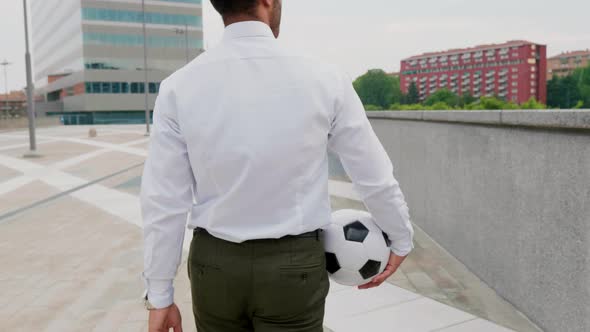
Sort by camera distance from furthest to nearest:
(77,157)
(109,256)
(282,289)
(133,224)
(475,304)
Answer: (77,157)
(133,224)
(109,256)
(475,304)
(282,289)

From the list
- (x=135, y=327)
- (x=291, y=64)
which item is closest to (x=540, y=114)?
(x=291, y=64)

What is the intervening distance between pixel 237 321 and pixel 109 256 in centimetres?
470

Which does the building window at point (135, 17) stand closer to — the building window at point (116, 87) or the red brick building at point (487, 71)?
the building window at point (116, 87)

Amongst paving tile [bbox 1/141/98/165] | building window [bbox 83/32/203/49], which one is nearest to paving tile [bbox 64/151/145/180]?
paving tile [bbox 1/141/98/165]

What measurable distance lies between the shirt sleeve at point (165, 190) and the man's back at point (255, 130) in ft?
0.16

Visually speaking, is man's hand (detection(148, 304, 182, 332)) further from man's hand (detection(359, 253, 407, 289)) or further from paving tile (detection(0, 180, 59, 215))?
paving tile (detection(0, 180, 59, 215))

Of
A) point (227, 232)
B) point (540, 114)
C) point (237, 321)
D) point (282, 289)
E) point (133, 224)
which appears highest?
point (540, 114)

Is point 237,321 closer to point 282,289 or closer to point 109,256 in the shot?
point 282,289

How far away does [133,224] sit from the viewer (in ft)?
25.6

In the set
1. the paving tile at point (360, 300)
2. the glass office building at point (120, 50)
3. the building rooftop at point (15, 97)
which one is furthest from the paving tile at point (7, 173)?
the building rooftop at point (15, 97)

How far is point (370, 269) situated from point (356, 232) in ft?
0.53

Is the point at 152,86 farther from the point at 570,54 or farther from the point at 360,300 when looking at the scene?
the point at 570,54

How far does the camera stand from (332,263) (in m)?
1.97

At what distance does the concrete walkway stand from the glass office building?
6179cm
